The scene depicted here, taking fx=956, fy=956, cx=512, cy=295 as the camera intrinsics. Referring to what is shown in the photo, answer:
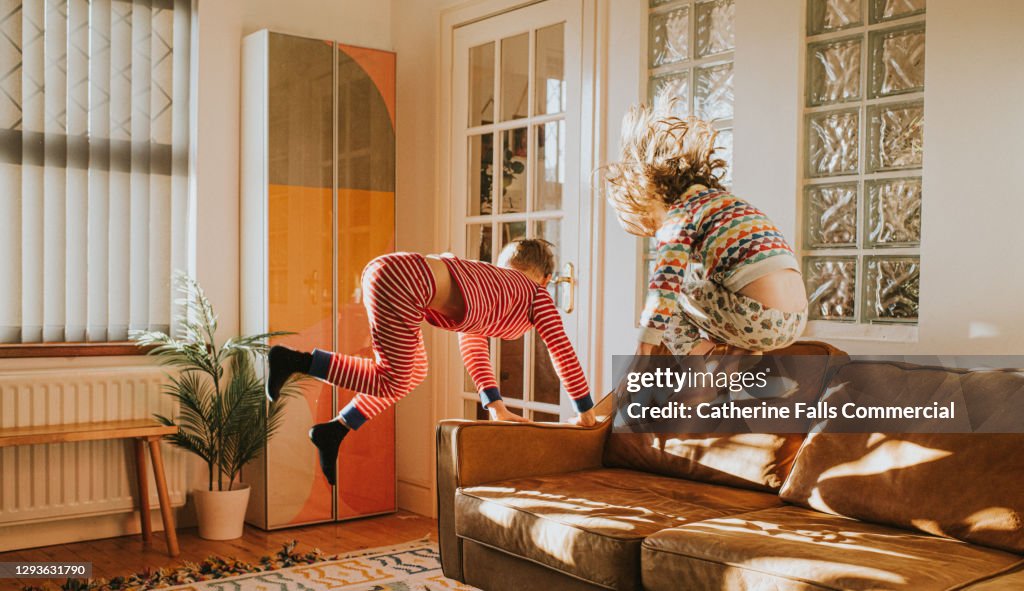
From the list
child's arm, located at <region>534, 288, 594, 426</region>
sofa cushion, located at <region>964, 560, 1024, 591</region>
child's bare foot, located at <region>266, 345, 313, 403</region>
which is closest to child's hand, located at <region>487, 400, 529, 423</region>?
child's arm, located at <region>534, 288, 594, 426</region>

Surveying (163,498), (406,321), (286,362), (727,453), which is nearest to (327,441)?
(286,362)

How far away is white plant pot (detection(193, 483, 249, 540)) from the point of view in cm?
409

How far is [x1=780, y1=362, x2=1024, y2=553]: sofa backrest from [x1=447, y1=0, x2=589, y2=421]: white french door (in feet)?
4.75

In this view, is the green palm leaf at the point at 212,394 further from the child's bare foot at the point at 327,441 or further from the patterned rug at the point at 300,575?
the child's bare foot at the point at 327,441

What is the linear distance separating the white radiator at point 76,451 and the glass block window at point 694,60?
2194mm

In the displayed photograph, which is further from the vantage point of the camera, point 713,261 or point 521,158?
point 521,158

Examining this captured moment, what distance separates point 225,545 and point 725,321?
2734mm

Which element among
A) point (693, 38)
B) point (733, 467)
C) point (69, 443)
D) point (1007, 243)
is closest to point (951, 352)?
point (1007, 243)

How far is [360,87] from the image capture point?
450cm

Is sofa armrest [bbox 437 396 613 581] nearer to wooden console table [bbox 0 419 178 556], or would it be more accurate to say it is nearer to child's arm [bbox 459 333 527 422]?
child's arm [bbox 459 333 527 422]

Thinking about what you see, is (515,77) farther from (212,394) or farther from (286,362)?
(286,362)

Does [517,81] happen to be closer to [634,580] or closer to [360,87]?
[360,87]

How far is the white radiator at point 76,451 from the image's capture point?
3.81 meters

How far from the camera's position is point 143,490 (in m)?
3.96
